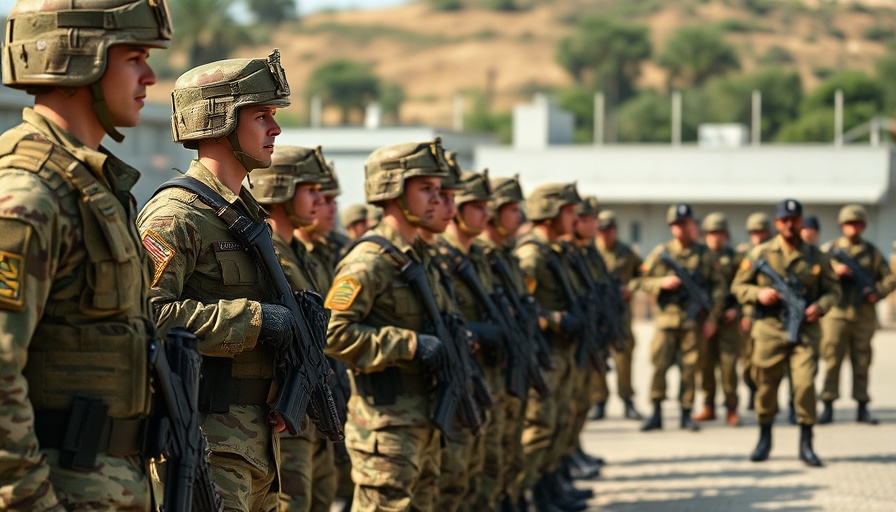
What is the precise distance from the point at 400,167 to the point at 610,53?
103 meters

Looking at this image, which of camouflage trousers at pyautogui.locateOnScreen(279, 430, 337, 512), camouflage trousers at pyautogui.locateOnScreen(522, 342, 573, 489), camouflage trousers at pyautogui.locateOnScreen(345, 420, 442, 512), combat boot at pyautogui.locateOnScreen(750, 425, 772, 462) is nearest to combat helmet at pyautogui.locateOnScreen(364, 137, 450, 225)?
camouflage trousers at pyautogui.locateOnScreen(345, 420, 442, 512)

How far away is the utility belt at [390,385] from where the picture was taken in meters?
7.12

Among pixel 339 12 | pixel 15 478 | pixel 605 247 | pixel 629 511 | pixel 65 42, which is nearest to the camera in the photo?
pixel 15 478

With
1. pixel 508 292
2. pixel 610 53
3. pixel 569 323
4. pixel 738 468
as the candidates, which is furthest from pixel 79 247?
pixel 610 53

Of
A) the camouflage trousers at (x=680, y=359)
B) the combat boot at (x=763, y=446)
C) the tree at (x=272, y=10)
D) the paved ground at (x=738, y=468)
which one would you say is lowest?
the paved ground at (x=738, y=468)

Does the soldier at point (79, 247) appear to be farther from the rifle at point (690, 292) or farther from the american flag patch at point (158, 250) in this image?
the rifle at point (690, 292)

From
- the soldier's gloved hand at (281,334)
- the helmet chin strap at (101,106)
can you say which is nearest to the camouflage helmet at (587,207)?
the soldier's gloved hand at (281,334)

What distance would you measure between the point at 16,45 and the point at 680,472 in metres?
9.27

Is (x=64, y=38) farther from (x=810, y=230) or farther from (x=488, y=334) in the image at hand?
(x=810, y=230)

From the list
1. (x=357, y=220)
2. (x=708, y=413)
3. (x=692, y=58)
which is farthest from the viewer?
(x=692, y=58)

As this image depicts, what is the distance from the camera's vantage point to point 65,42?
3.99 metres

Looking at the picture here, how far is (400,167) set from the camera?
7500mm

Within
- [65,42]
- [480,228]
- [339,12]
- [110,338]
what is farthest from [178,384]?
[339,12]

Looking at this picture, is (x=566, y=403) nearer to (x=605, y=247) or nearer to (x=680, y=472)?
(x=680, y=472)
